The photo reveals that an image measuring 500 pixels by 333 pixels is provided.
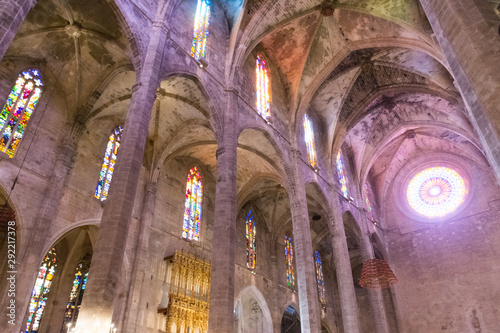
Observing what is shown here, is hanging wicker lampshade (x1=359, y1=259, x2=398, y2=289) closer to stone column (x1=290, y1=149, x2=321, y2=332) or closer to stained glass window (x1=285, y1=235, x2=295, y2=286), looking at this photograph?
stone column (x1=290, y1=149, x2=321, y2=332)

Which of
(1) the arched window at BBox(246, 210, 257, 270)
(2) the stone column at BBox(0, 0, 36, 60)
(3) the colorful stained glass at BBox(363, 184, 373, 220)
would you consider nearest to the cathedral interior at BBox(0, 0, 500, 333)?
(2) the stone column at BBox(0, 0, 36, 60)

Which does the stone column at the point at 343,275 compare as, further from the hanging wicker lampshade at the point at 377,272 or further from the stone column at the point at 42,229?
the stone column at the point at 42,229

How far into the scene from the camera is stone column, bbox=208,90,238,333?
326 inches

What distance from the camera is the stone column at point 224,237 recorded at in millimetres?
8273

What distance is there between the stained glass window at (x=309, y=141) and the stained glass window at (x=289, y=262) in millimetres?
5950

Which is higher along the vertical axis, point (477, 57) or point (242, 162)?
point (242, 162)

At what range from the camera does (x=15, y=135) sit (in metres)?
10.7

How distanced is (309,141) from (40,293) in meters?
12.5

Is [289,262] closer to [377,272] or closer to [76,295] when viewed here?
[377,272]

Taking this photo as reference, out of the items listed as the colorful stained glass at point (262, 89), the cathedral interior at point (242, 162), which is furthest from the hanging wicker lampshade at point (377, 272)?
the colorful stained glass at point (262, 89)

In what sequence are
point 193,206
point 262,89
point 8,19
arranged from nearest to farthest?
point 8,19, point 262,89, point 193,206

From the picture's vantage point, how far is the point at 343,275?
15.1m

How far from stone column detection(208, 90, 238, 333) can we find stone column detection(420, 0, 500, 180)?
579 cm

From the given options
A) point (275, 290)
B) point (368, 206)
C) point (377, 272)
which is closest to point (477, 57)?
point (377, 272)
